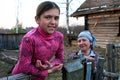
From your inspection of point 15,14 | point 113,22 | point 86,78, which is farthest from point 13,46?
point 15,14

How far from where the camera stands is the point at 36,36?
1978 millimetres

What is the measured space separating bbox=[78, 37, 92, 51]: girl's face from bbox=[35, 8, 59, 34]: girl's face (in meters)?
1.06

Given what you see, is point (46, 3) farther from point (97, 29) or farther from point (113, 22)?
point (97, 29)

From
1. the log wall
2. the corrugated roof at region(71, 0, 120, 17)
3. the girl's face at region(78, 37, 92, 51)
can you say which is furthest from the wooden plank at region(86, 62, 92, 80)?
the log wall

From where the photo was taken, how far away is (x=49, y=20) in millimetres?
1960

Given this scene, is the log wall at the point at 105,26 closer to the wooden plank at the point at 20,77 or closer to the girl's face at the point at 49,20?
the girl's face at the point at 49,20

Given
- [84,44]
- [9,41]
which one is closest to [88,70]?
[84,44]

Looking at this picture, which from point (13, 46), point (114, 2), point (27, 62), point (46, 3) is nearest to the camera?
point (27, 62)

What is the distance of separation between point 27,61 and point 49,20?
0.32m

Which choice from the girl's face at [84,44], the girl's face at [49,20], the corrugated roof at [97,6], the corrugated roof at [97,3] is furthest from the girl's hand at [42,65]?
the corrugated roof at [97,3]

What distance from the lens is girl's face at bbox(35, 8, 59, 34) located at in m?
1.96

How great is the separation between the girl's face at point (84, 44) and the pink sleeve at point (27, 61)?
117cm

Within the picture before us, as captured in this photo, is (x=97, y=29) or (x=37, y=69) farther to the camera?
(x=97, y=29)

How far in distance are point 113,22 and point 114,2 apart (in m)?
1.29
